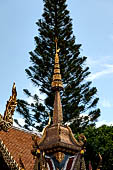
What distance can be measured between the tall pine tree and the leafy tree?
446 centimetres

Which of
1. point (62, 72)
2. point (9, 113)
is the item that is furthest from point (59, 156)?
point (62, 72)

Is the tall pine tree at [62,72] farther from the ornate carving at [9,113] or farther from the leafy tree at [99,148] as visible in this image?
the ornate carving at [9,113]

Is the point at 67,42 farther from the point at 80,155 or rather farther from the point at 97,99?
the point at 80,155

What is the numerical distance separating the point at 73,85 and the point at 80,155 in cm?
1795

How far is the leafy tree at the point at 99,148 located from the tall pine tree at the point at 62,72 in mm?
4463

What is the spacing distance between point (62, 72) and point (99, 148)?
860 centimetres

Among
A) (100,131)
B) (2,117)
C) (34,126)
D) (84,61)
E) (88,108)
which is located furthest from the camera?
(84,61)

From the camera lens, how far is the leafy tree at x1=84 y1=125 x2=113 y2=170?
15367 millimetres

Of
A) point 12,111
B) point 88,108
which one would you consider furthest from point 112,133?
point 12,111

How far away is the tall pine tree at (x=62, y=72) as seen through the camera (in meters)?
22.1

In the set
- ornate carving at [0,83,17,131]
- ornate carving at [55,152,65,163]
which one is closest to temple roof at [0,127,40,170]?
ornate carving at [0,83,17,131]

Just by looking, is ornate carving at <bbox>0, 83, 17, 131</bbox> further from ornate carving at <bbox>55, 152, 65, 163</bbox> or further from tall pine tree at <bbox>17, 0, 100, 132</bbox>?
tall pine tree at <bbox>17, 0, 100, 132</bbox>

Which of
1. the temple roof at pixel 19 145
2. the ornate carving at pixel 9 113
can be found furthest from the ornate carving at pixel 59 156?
the temple roof at pixel 19 145

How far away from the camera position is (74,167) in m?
5.26
